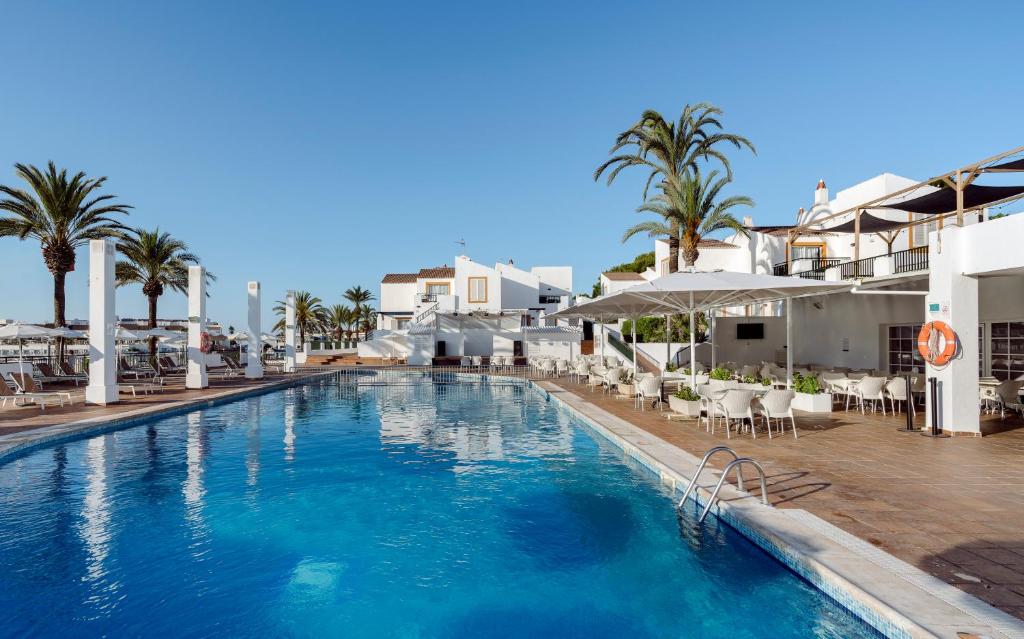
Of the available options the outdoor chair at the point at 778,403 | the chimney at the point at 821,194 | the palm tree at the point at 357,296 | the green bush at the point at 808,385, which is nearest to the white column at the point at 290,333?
the green bush at the point at 808,385

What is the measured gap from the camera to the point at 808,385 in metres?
12.3

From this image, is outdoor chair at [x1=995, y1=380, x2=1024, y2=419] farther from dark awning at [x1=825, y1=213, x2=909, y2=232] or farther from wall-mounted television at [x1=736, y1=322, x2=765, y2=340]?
wall-mounted television at [x1=736, y1=322, x2=765, y2=340]

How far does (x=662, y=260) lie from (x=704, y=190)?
57.8 ft

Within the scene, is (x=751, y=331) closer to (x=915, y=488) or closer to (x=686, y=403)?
(x=686, y=403)

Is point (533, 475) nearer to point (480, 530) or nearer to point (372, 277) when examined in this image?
point (480, 530)

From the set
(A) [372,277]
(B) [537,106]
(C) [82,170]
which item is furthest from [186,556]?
(A) [372,277]

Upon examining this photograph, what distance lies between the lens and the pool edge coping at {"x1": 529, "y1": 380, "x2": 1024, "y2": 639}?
314 cm

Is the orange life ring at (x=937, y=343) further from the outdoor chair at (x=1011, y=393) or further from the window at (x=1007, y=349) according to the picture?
the window at (x=1007, y=349)

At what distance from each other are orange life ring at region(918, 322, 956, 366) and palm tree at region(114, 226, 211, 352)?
2973 cm

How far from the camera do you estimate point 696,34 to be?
18156 millimetres

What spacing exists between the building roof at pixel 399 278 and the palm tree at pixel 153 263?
23.5 m

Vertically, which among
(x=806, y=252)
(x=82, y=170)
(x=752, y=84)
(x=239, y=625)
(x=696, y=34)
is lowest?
(x=239, y=625)

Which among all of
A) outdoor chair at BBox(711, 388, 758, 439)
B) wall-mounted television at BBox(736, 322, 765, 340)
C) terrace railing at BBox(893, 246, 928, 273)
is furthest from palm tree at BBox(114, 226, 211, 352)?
terrace railing at BBox(893, 246, 928, 273)

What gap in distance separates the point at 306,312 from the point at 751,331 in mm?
43823
